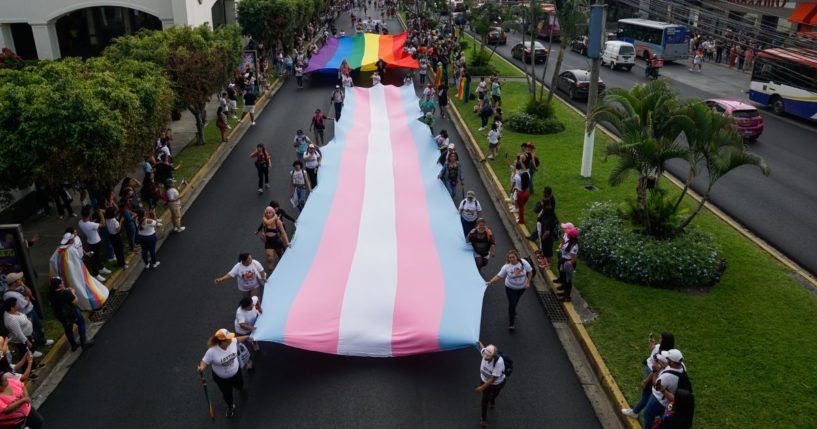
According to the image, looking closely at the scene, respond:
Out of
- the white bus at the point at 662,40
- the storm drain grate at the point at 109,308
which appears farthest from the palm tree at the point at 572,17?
the white bus at the point at 662,40

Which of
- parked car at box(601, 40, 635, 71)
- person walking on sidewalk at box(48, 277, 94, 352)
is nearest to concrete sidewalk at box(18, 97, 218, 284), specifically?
person walking on sidewalk at box(48, 277, 94, 352)

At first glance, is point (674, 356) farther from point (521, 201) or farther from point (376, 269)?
point (521, 201)

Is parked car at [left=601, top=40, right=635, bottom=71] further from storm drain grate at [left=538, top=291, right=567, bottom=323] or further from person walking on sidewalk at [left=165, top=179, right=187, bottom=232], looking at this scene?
person walking on sidewalk at [left=165, top=179, right=187, bottom=232]

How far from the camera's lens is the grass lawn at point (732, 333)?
8.53 meters

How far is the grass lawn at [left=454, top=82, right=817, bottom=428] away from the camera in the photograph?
853 cm

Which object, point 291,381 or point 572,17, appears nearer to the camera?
point 291,381

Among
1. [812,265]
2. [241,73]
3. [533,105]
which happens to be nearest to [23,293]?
[812,265]

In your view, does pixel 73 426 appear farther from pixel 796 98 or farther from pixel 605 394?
pixel 796 98

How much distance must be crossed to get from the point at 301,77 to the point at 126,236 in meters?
19.8

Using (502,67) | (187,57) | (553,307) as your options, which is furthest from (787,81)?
(187,57)

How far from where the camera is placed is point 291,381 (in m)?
9.28

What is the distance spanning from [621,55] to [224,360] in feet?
114

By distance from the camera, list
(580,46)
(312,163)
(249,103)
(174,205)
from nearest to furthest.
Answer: (174,205)
(312,163)
(249,103)
(580,46)

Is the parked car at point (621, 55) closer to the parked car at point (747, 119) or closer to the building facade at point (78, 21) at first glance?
the parked car at point (747, 119)
